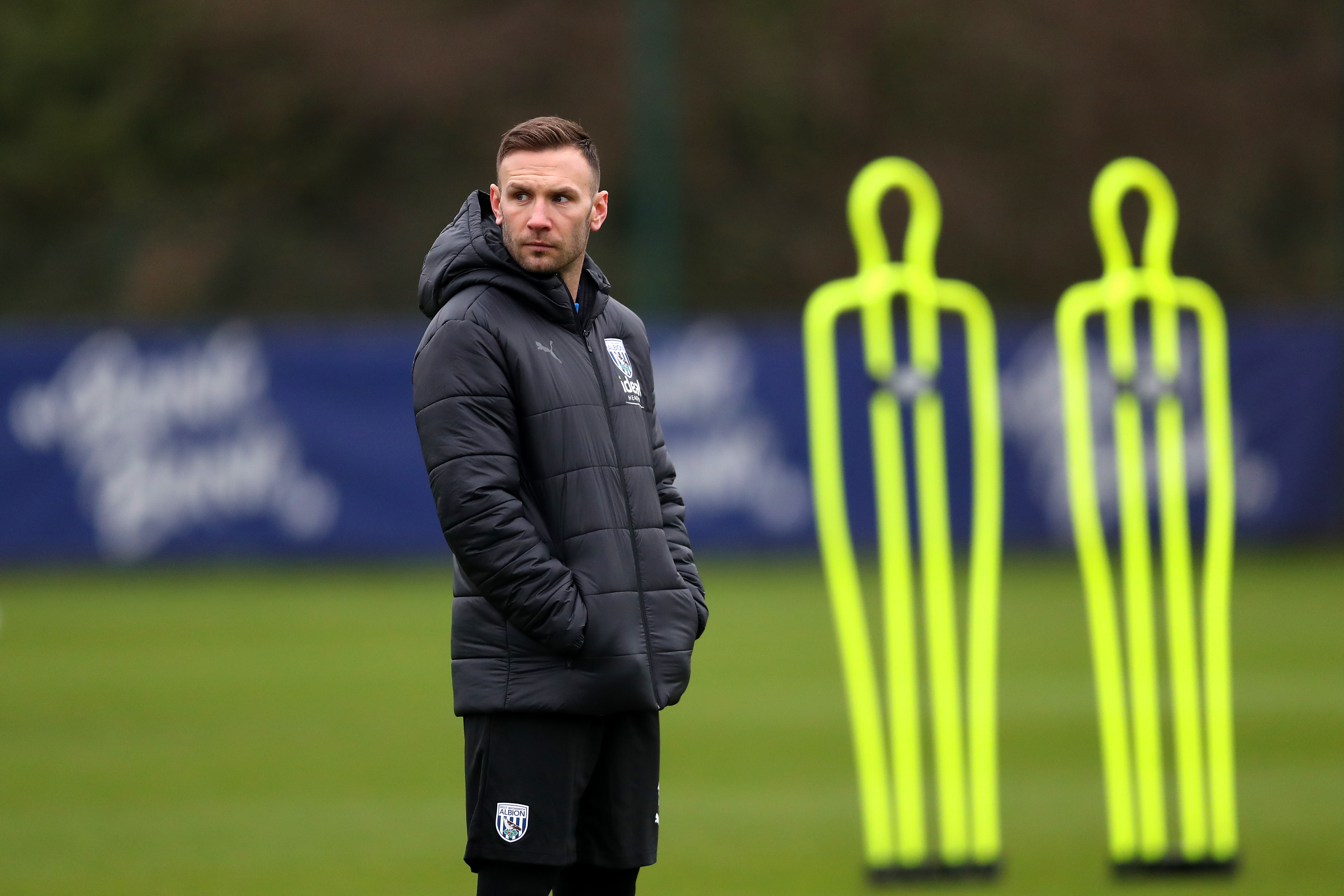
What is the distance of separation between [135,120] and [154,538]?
33.9 ft

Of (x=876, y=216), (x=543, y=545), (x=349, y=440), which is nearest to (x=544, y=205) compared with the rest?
(x=543, y=545)

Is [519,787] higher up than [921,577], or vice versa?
[921,577]

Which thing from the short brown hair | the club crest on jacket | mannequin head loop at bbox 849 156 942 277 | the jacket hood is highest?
mannequin head loop at bbox 849 156 942 277

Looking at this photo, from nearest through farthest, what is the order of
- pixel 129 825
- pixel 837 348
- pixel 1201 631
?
pixel 129 825
pixel 1201 631
pixel 837 348

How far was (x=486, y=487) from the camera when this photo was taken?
3934 mm

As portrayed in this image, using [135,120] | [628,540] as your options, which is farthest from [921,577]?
[135,120]

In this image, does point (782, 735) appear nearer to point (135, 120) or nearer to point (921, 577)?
point (921, 577)

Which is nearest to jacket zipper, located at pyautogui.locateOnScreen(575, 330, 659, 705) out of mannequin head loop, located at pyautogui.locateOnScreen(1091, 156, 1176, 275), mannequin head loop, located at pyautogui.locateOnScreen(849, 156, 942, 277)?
mannequin head loop, located at pyautogui.locateOnScreen(849, 156, 942, 277)

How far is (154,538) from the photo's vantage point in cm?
1620

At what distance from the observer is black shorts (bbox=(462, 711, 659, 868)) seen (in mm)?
4023

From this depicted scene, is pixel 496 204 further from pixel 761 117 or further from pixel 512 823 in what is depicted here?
pixel 761 117

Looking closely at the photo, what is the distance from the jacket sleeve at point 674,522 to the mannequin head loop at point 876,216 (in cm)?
188

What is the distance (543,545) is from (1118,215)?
3.12 m

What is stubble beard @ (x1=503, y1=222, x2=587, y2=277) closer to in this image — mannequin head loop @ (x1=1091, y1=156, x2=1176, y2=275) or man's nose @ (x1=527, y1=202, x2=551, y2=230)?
man's nose @ (x1=527, y1=202, x2=551, y2=230)
